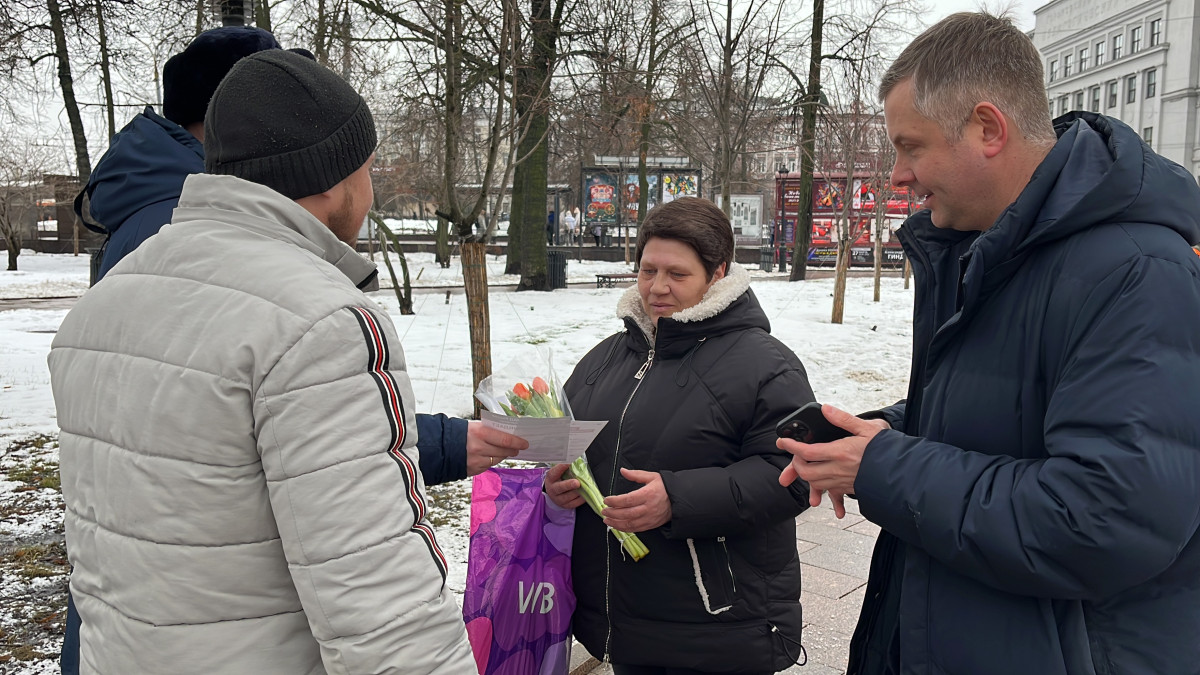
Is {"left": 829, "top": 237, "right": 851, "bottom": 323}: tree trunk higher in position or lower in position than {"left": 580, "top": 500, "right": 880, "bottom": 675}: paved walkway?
higher

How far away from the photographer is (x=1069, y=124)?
1.81 metres

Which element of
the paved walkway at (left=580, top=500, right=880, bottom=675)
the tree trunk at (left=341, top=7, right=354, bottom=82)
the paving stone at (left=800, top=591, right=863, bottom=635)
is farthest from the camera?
the tree trunk at (left=341, top=7, right=354, bottom=82)

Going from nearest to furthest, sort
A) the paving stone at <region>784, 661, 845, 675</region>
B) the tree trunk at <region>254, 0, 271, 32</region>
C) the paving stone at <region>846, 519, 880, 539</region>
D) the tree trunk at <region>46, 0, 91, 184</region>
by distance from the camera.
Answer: the paving stone at <region>784, 661, 845, 675</region> < the paving stone at <region>846, 519, 880, 539</region> < the tree trunk at <region>254, 0, 271, 32</region> < the tree trunk at <region>46, 0, 91, 184</region>

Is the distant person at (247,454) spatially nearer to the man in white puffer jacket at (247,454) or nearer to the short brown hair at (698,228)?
the man in white puffer jacket at (247,454)

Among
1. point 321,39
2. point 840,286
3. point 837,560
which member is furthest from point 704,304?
point 840,286

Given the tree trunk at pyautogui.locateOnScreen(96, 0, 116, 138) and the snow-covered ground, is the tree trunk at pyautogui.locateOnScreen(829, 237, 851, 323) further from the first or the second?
the tree trunk at pyautogui.locateOnScreen(96, 0, 116, 138)

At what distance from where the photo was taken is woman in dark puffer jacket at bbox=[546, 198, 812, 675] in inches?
95.7

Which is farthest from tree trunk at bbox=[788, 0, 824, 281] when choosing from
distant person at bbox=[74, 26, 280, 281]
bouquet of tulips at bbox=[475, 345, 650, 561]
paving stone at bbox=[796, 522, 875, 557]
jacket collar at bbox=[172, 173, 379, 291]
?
jacket collar at bbox=[172, 173, 379, 291]

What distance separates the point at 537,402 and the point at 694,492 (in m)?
0.54

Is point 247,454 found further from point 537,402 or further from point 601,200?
point 601,200

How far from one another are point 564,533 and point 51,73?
1554cm

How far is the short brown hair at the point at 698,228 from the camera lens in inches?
109

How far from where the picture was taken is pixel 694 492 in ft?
7.82

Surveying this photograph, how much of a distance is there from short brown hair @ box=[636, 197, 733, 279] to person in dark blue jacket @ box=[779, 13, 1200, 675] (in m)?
0.98
